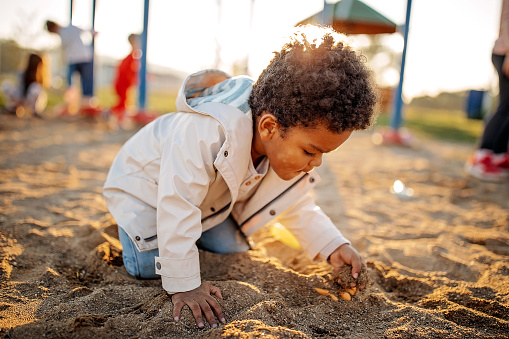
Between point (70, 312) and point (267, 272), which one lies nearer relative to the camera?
point (70, 312)

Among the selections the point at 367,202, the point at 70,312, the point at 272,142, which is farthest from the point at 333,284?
the point at 367,202

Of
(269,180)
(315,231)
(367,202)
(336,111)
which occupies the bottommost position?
(367,202)

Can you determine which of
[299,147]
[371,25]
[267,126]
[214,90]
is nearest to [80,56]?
[371,25]

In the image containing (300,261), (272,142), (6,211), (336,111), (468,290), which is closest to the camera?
(336,111)

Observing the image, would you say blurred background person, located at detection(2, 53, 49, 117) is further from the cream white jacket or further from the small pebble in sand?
the small pebble in sand

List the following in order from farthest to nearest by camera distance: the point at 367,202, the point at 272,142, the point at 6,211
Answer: the point at 367,202 → the point at 6,211 → the point at 272,142

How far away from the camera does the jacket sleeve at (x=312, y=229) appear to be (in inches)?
65.2

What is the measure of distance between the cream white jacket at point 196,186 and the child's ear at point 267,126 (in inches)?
1.8

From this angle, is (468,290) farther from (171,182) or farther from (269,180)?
(171,182)

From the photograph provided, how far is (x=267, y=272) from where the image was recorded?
160 cm

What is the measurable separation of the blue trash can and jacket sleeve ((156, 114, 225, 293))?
14.7 meters

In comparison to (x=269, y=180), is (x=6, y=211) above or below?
below

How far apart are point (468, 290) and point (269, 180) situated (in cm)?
88

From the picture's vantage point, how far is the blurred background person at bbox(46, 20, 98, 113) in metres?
6.52
